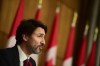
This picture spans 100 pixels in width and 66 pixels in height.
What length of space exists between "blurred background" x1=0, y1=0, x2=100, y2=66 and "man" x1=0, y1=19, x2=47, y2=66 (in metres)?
1.46

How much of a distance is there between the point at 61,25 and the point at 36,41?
3284 millimetres

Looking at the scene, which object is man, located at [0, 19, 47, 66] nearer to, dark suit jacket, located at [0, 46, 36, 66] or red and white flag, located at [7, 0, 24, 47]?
dark suit jacket, located at [0, 46, 36, 66]

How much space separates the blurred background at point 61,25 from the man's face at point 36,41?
1.48 m

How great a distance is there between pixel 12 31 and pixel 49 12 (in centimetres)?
152

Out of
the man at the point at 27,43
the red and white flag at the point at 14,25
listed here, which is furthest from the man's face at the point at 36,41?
the red and white flag at the point at 14,25

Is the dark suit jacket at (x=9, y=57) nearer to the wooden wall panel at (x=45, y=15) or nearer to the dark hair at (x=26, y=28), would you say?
the dark hair at (x=26, y=28)

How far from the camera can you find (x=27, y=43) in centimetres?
265

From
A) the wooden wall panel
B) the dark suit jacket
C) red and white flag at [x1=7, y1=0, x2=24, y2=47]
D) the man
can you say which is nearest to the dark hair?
the man

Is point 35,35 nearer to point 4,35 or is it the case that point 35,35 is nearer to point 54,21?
point 4,35

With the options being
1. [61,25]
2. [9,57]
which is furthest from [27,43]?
[61,25]

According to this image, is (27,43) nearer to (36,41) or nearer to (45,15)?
(36,41)

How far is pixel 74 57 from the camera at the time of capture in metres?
6.40

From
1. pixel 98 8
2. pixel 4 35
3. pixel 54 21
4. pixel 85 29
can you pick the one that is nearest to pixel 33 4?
pixel 54 21

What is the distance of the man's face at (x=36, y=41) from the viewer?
8.60 ft
